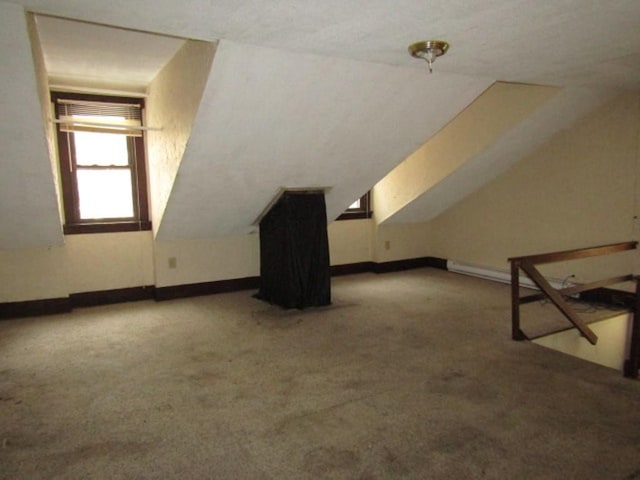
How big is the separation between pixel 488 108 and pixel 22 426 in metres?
4.45

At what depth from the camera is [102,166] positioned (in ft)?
14.5

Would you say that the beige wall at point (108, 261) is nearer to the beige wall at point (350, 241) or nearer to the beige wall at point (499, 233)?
the beige wall at point (499, 233)

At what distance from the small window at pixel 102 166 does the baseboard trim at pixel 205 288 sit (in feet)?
2.39

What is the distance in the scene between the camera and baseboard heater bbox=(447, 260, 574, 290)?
464 centimetres

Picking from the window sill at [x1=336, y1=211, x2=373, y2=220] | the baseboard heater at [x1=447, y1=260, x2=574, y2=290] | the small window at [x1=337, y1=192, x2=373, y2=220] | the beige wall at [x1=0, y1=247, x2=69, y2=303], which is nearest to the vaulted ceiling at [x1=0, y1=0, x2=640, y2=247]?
the beige wall at [x1=0, y1=247, x2=69, y2=303]

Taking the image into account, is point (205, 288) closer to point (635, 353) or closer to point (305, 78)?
point (305, 78)

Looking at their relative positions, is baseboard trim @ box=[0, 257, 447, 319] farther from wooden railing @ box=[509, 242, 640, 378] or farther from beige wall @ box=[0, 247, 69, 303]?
wooden railing @ box=[509, 242, 640, 378]

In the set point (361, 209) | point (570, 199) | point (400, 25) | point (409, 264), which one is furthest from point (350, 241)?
point (400, 25)

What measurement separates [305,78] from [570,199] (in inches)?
128

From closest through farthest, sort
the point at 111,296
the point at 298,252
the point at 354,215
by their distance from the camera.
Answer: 1. the point at 298,252
2. the point at 111,296
3. the point at 354,215

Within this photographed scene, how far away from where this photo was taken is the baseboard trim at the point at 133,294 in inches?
161

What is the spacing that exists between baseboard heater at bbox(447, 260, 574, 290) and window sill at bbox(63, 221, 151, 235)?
3.92 metres

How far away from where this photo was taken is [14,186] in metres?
3.01

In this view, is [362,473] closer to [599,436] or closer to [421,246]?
[599,436]
